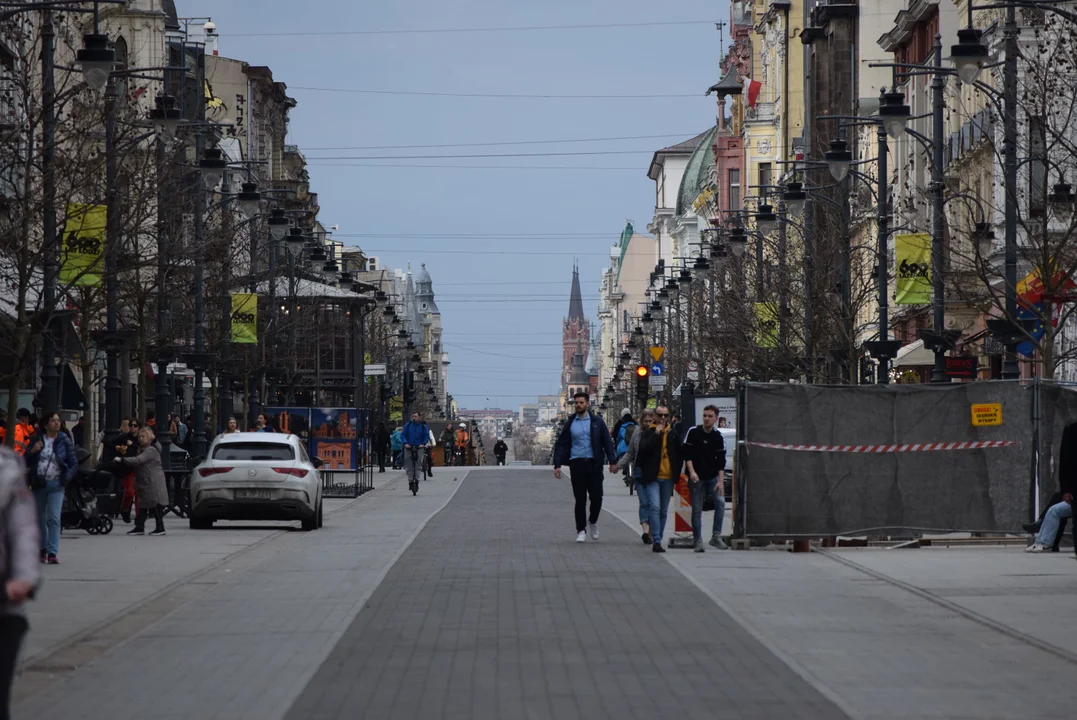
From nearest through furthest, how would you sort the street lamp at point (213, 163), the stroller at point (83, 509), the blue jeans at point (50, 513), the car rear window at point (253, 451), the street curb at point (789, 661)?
the street curb at point (789, 661) < the blue jeans at point (50, 513) < the stroller at point (83, 509) < the car rear window at point (253, 451) < the street lamp at point (213, 163)

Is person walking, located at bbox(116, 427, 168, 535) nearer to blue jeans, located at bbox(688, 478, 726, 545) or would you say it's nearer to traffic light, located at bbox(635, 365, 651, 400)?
blue jeans, located at bbox(688, 478, 726, 545)

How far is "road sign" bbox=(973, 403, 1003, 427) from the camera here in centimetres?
2455

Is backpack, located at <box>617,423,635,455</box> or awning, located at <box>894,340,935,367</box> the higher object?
awning, located at <box>894,340,935,367</box>

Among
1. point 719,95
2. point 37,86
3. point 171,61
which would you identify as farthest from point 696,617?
point 719,95

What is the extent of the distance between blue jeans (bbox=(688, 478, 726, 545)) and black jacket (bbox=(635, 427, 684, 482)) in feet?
1.08

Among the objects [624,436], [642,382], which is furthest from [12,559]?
[624,436]

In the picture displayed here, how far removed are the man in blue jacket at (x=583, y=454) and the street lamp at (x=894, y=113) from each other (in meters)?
8.03

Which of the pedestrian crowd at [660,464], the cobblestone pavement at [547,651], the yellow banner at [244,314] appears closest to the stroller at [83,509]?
the pedestrian crowd at [660,464]

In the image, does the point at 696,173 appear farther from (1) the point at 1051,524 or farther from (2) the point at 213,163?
(1) the point at 1051,524

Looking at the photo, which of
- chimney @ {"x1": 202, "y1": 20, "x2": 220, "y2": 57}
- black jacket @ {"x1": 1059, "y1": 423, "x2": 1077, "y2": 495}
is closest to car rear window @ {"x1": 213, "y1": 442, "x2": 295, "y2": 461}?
black jacket @ {"x1": 1059, "y1": 423, "x2": 1077, "y2": 495}

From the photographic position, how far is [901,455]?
24.6m

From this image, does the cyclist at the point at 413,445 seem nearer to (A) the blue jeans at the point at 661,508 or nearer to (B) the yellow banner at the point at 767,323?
(B) the yellow banner at the point at 767,323

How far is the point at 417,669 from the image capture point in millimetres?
12156

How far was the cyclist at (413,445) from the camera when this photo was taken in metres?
45.9
